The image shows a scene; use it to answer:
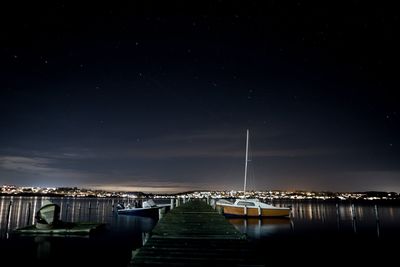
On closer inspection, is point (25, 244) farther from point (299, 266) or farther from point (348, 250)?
point (348, 250)

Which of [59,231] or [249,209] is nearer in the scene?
[59,231]

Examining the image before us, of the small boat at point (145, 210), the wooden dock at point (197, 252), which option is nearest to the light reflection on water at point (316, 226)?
the small boat at point (145, 210)

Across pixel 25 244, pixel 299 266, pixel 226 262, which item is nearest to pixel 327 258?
pixel 299 266

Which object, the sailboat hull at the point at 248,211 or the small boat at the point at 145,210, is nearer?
the sailboat hull at the point at 248,211

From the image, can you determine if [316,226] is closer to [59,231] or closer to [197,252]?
[59,231]

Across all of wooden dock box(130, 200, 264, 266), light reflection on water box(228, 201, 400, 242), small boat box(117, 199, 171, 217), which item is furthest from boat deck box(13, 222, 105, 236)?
small boat box(117, 199, 171, 217)

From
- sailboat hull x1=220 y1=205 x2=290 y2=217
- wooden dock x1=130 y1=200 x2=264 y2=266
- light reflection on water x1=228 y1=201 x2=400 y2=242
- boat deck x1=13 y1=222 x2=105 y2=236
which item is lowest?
light reflection on water x1=228 y1=201 x2=400 y2=242

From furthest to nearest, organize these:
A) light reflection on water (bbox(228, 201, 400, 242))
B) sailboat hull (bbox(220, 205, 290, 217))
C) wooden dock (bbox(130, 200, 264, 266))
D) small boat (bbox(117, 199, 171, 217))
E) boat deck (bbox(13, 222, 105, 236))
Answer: small boat (bbox(117, 199, 171, 217)) → sailboat hull (bbox(220, 205, 290, 217)) → light reflection on water (bbox(228, 201, 400, 242)) → boat deck (bbox(13, 222, 105, 236)) → wooden dock (bbox(130, 200, 264, 266))

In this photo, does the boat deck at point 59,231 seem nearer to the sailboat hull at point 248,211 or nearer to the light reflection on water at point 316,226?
the light reflection on water at point 316,226

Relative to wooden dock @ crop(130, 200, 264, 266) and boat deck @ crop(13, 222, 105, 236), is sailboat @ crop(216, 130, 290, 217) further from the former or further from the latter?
wooden dock @ crop(130, 200, 264, 266)

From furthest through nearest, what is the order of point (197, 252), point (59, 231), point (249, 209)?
point (249, 209)
point (59, 231)
point (197, 252)

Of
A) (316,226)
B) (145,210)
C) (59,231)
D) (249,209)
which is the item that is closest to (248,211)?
(249,209)

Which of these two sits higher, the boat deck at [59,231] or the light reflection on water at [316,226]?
the boat deck at [59,231]

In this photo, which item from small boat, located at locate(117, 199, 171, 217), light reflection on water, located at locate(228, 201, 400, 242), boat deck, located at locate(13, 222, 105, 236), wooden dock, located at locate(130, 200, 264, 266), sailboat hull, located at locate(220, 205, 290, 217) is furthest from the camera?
small boat, located at locate(117, 199, 171, 217)
